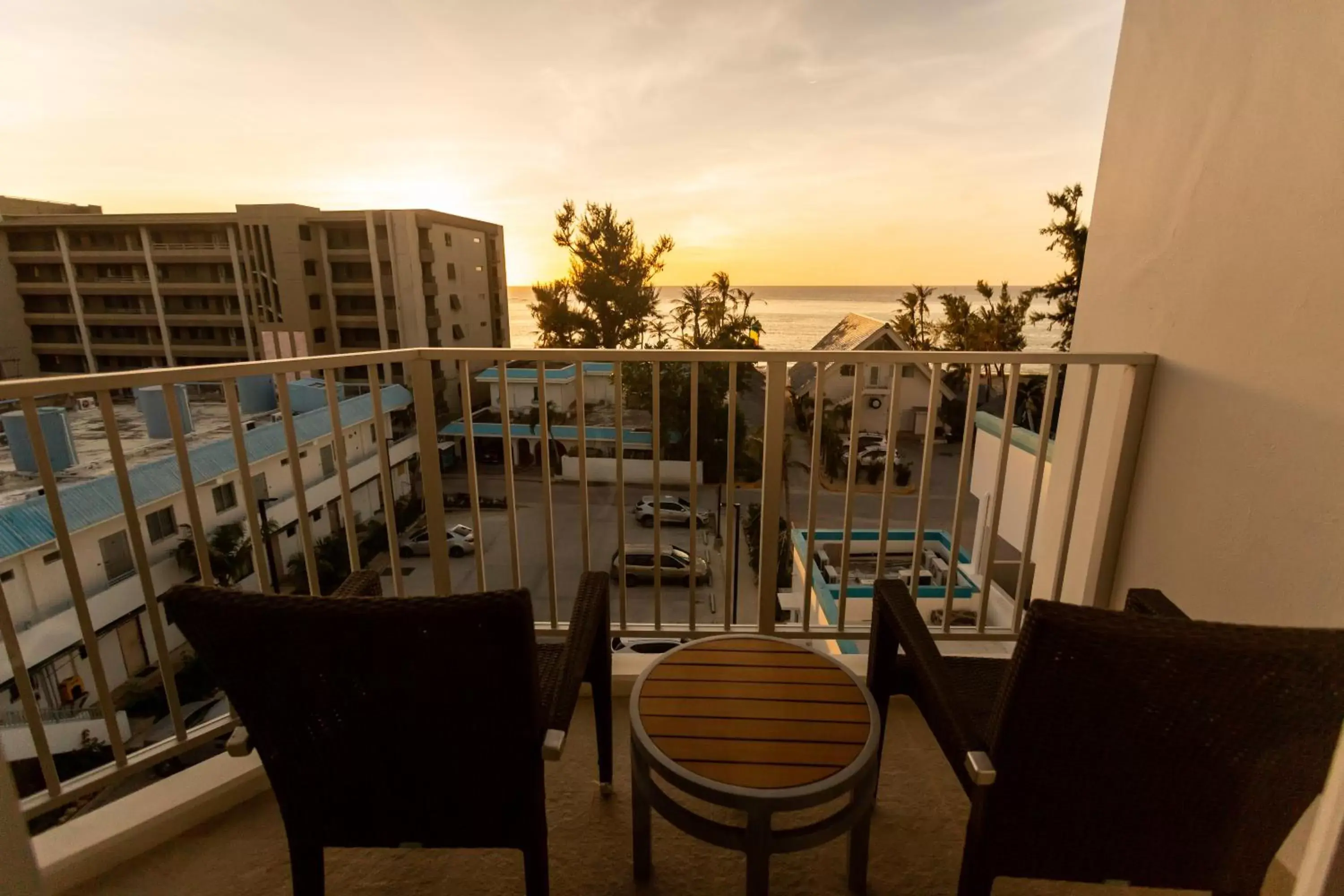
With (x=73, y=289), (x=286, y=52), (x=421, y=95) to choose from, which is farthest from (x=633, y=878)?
(x=73, y=289)

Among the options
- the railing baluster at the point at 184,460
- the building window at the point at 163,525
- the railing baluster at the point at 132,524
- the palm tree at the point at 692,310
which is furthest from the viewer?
the palm tree at the point at 692,310

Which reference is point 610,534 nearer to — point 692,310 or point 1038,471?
point 692,310

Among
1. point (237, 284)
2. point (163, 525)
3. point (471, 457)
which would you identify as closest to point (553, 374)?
point (163, 525)

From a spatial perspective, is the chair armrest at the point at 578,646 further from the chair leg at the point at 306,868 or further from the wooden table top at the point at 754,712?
the chair leg at the point at 306,868

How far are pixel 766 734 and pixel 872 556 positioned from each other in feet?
28.3

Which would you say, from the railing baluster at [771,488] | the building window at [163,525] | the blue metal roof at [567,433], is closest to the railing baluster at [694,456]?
the railing baluster at [771,488]

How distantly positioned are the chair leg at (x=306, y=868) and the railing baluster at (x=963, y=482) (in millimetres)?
1838

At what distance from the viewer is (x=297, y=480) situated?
179 cm

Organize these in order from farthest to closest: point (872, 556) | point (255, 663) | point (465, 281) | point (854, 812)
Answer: point (465, 281)
point (872, 556)
point (854, 812)
point (255, 663)

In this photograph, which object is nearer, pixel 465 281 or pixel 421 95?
pixel 421 95

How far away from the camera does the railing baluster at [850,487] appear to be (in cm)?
192

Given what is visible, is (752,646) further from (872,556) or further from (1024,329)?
(1024,329)

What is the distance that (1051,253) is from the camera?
10117 millimetres

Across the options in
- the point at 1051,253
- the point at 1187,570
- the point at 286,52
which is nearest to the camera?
the point at 1187,570
